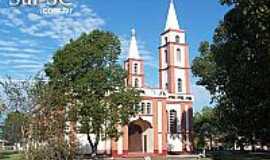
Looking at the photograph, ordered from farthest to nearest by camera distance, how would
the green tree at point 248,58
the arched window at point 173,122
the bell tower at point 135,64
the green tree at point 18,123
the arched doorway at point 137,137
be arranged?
1. the bell tower at point 135,64
2. the arched window at point 173,122
3. the arched doorway at point 137,137
4. the green tree at point 18,123
5. the green tree at point 248,58

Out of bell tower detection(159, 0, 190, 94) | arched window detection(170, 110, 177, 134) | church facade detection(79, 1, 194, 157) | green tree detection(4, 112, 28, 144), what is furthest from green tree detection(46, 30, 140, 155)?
bell tower detection(159, 0, 190, 94)

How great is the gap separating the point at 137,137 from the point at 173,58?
1331cm

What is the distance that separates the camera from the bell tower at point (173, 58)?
72.1m

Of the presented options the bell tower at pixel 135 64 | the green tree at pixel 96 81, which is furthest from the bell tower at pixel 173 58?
the green tree at pixel 96 81

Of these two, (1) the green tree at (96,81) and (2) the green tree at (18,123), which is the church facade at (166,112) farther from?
(2) the green tree at (18,123)

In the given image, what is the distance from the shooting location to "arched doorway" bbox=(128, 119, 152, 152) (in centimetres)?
6806

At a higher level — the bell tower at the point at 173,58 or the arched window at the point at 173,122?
the bell tower at the point at 173,58

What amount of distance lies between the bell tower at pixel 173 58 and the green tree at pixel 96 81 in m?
24.3

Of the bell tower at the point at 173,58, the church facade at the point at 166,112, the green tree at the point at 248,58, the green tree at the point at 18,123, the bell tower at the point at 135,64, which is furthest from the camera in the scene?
the bell tower at the point at 135,64

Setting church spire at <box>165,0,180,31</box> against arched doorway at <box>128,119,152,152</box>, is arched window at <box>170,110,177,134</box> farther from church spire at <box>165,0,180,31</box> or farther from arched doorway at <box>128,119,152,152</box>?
church spire at <box>165,0,180,31</box>

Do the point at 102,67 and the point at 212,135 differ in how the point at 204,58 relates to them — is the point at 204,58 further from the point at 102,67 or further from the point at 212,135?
the point at 212,135

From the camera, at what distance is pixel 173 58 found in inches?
2864

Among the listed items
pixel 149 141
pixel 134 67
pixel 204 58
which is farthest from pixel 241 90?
pixel 134 67

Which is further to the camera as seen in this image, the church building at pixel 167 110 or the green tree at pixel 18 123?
the church building at pixel 167 110
